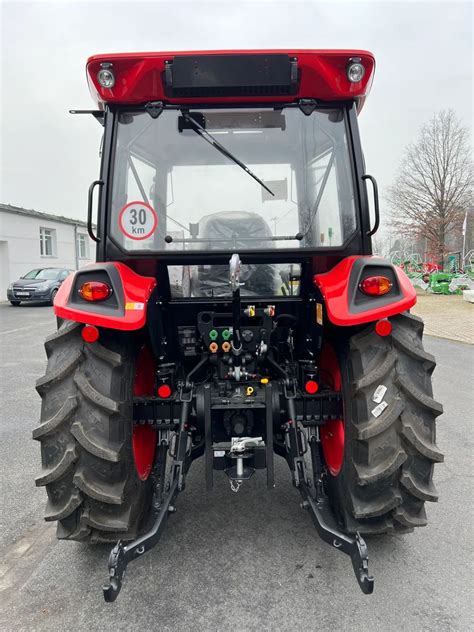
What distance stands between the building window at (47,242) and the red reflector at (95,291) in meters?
27.4

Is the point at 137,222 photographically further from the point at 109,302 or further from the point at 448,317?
the point at 448,317

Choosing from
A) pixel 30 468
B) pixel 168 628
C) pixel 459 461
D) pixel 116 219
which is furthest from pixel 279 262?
pixel 30 468

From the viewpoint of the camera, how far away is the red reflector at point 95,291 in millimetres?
2334

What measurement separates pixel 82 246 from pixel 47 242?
13.9ft

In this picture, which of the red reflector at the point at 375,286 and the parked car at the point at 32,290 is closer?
the red reflector at the point at 375,286

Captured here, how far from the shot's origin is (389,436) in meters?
2.28

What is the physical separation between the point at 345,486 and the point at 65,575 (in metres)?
1.55

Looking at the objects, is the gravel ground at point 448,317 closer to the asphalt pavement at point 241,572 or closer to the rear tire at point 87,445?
the asphalt pavement at point 241,572

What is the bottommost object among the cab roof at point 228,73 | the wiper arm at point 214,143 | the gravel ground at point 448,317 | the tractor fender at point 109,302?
the gravel ground at point 448,317

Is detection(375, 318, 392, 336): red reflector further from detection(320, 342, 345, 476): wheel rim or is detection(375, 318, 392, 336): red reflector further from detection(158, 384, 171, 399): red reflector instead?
detection(158, 384, 171, 399): red reflector

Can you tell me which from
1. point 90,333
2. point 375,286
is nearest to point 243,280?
point 375,286

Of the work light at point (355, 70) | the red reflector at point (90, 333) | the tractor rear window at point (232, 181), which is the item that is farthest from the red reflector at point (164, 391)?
the work light at point (355, 70)

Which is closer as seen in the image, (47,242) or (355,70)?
(355,70)

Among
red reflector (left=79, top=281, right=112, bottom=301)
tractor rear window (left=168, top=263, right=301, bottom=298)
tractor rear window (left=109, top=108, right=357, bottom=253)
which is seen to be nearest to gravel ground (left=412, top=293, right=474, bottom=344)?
tractor rear window (left=168, top=263, right=301, bottom=298)
